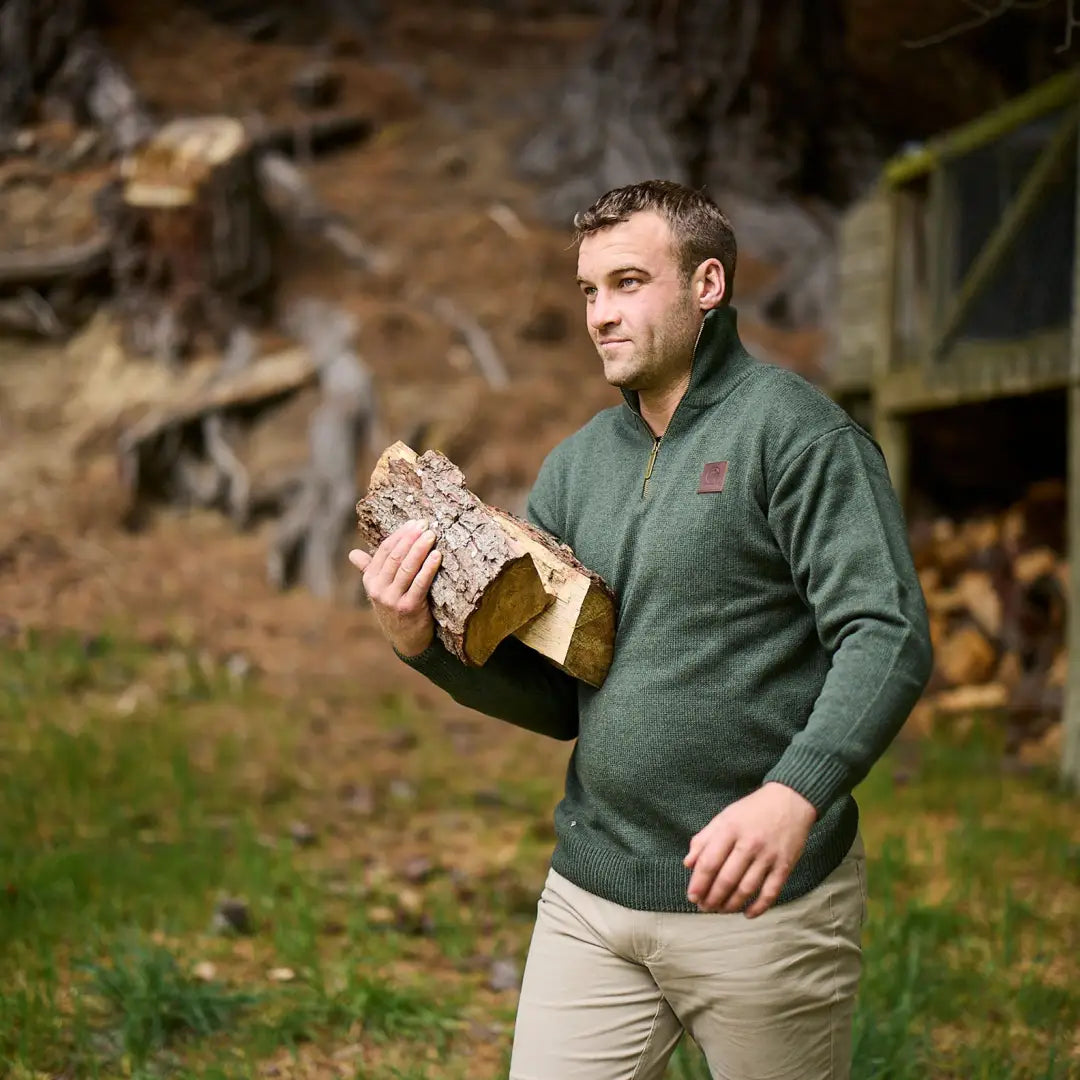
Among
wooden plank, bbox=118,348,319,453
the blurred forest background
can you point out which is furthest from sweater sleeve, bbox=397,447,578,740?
wooden plank, bbox=118,348,319,453

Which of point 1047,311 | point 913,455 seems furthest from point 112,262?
point 1047,311

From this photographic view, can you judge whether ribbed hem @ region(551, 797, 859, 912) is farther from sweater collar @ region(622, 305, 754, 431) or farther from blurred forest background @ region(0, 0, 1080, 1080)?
blurred forest background @ region(0, 0, 1080, 1080)

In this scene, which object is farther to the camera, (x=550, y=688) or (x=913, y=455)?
(x=913, y=455)

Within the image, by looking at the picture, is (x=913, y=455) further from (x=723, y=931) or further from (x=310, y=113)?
(x=310, y=113)

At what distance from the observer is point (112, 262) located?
10.1 m

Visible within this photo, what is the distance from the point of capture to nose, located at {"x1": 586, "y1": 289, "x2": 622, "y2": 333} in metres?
2.16

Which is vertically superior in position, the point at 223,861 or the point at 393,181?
the point at 393,181

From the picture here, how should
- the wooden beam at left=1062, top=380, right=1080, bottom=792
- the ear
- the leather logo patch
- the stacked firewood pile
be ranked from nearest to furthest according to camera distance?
the leather logo patch, the ear, the wooden beam at left=1062, top=380, right=1080, bottom=792, the stacked firewood pile

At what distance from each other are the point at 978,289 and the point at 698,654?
192 inches

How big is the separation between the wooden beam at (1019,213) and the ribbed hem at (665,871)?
4668 millimetres

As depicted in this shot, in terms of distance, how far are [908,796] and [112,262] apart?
25.5 feet

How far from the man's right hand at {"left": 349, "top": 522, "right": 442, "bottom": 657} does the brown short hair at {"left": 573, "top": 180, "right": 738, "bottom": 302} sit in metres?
0.63

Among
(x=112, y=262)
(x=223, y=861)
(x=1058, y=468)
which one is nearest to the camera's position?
(x=223, y=861)

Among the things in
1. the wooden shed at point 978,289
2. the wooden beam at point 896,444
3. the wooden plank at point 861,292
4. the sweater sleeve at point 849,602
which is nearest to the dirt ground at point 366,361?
the wooden plank at point 861,292
